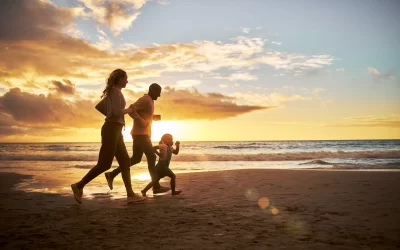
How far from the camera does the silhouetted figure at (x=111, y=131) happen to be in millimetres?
5496

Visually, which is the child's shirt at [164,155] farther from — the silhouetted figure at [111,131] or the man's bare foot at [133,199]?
the man's bare foot at [133,199]

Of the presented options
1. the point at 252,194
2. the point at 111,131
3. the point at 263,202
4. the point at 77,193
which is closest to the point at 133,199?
the point at 77,193

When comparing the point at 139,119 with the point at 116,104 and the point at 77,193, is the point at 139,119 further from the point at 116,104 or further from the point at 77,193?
the point at 77,193

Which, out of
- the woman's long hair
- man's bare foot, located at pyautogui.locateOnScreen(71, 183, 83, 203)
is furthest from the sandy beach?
the woman's long hair

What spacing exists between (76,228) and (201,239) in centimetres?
151

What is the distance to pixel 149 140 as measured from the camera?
20.5ft

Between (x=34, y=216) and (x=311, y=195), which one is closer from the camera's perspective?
(x=34, y=216)

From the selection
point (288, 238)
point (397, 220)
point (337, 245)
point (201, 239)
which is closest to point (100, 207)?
point (201, 239)

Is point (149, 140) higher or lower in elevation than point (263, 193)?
higher

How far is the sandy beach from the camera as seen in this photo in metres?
3.05

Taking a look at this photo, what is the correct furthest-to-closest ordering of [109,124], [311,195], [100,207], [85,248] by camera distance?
[311,195]
[109,124]
[100,207]
[85,248]

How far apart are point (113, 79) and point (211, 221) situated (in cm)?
313

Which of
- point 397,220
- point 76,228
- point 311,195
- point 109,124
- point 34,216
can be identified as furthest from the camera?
point 311,195

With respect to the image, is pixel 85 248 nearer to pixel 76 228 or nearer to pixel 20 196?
pixel 76 228
